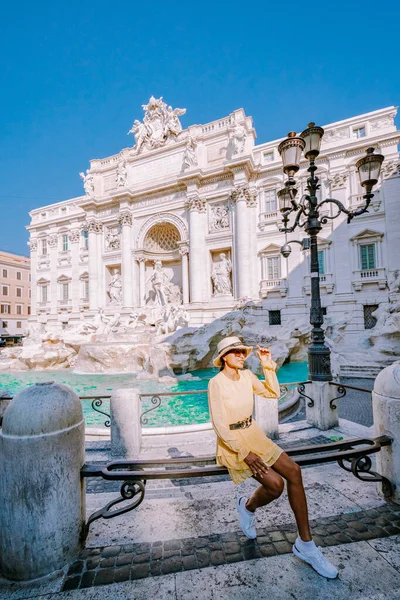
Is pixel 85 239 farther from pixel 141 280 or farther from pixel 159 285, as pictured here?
pixel 159 285

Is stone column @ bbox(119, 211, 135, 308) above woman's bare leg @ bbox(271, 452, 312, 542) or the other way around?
above

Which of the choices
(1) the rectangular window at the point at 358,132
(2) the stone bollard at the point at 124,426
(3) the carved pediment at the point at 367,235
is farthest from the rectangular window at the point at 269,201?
(2) the stone bollard at the point at 124,426

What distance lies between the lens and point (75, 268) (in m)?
27.2

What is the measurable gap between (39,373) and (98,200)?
16.4 metres

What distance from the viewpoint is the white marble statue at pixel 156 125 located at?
23.0m

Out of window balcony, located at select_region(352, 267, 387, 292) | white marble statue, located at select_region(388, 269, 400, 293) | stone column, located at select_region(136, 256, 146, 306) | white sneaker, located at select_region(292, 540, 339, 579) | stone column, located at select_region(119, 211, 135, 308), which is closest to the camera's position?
white sneaker, located at select_region(292, 540, 339, 579)

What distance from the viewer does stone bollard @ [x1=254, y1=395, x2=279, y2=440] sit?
441 cm

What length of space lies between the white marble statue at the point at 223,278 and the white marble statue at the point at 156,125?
458 inches

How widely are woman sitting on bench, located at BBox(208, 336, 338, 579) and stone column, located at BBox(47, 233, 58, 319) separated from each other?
2911cm

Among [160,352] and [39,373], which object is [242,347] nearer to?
[160,352]

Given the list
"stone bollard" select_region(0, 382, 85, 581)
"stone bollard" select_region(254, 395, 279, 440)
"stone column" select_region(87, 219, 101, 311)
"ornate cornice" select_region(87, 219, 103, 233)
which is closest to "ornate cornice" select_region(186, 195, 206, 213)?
"ornate cornice" select_region(87, 219, 103, 233)

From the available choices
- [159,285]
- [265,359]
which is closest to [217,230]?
[159,285]

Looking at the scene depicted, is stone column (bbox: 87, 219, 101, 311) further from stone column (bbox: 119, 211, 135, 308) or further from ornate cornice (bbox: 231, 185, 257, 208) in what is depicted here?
ornate cornice (bbox: 231, 185, 257, 208)

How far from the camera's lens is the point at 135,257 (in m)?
23.1
